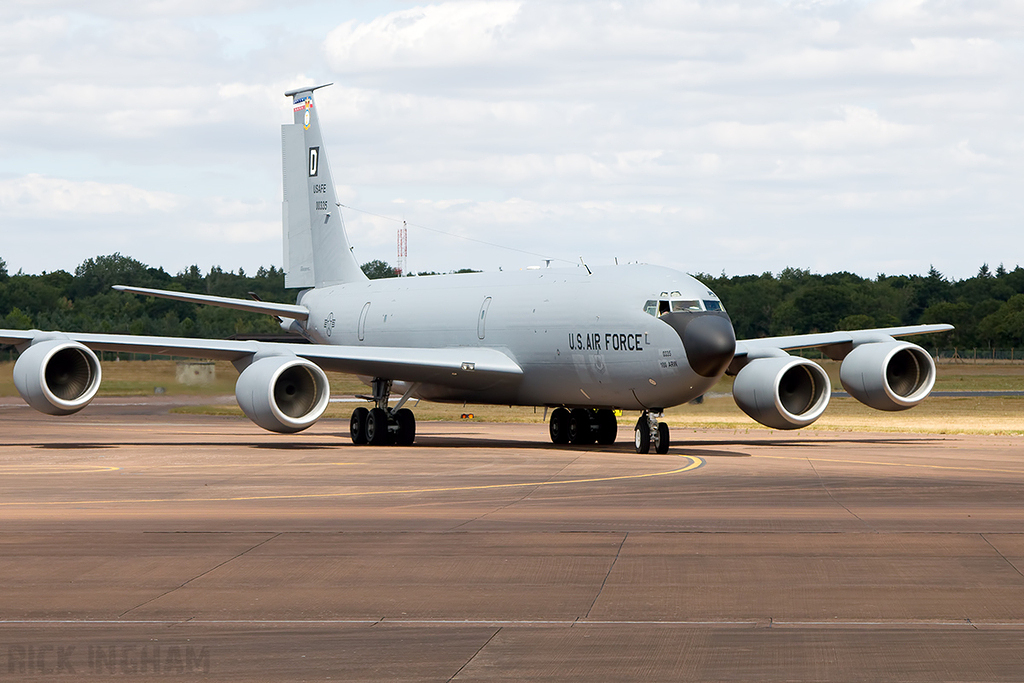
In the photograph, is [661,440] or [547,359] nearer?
[661,440]

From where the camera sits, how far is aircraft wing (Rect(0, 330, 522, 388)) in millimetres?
28359

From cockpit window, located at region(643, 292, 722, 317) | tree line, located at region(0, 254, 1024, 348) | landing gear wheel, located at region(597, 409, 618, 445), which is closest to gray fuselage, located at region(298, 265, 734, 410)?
cockpit window, located at region(643, 292, 722, 317)

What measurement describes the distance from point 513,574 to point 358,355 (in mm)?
18718

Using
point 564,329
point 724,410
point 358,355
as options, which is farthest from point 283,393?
point 724,410

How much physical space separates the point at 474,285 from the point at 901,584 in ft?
74.4

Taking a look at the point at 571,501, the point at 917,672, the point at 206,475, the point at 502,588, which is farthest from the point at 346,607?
the point at 206,475

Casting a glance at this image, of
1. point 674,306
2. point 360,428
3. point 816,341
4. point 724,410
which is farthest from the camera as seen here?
point 724,410

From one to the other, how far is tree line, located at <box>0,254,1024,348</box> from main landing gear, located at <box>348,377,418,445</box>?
40.0 m

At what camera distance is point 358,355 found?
29.6m

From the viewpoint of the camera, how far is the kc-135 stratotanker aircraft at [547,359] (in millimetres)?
26375

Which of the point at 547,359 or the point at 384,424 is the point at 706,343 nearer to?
the point at 547,359

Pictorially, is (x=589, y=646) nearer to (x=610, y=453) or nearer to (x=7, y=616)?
(x=7, y=616)

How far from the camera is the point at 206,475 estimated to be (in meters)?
21.8

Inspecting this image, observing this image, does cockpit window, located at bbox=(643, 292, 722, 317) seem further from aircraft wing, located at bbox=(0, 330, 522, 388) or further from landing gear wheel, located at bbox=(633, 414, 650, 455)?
aircraft wing, located at bbox=(0, 330, 522, 388)
